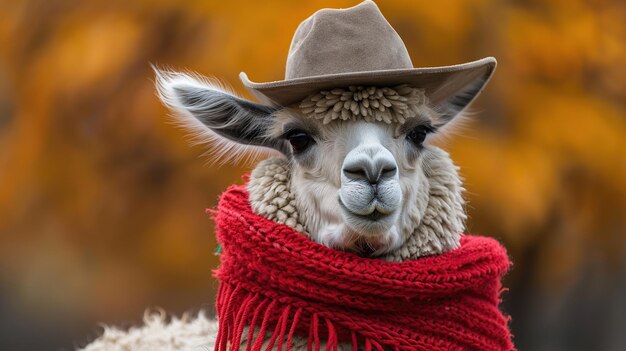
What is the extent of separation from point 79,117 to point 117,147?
46cm

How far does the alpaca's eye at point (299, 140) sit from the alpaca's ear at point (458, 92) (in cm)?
69

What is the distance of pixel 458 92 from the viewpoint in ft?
13.8

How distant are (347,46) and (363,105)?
29cm

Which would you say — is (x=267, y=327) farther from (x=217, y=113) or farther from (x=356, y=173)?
(x=217, y=113)

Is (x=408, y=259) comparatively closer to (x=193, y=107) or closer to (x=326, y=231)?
(x=326, y=231)

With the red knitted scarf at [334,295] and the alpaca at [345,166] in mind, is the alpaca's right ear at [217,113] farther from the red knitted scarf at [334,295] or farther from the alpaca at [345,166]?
the red knitted scarf at [334,295]

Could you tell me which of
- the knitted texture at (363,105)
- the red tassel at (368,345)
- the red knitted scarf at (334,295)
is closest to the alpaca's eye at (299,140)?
the knitted texture at (363,105)

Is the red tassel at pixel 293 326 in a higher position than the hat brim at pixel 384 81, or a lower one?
lower

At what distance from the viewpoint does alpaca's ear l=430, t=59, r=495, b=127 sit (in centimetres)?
396

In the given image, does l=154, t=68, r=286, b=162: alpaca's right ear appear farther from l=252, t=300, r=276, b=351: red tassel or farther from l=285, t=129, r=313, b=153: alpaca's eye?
l=252, t=300, r=276, b=351: red tassel

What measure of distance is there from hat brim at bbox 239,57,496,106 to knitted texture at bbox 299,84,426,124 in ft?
0.11

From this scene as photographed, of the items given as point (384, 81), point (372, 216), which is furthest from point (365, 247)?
A: point (384, 81)

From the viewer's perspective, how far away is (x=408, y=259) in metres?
3.73

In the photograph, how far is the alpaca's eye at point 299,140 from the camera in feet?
12.5
